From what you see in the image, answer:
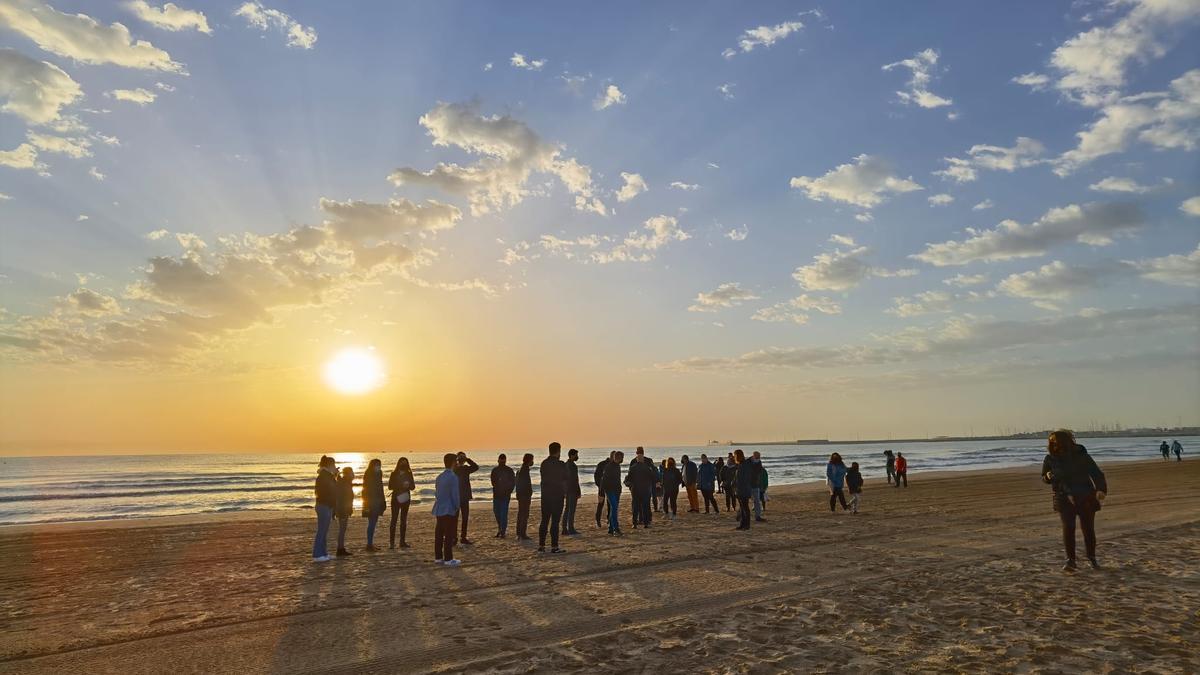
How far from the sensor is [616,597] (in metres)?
8.36

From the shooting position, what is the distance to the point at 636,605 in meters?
7.86

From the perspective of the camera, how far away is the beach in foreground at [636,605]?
5.84 m

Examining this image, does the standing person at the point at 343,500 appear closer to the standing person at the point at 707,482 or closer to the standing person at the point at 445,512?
the standing person at the point at 445,512

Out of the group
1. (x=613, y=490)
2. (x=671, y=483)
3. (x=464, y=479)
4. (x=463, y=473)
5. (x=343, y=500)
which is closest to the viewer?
(x=343, y=500)

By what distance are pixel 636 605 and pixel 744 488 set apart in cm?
907

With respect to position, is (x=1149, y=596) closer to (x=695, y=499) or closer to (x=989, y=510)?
(x=989, y=510)

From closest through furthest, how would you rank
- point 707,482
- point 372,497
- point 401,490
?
point 372,497 → point 401,490 → point 707,482

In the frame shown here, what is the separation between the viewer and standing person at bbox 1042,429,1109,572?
9.23 meters

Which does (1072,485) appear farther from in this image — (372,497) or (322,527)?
(322,527)

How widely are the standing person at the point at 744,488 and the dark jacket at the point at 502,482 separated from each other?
226 inches

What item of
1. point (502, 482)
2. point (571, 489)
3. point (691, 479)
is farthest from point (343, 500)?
point (691, 479)

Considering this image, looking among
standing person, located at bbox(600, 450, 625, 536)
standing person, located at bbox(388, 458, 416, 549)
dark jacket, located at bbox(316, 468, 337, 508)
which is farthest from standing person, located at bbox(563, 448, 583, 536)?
dark jacket, located at bbox(316, 468, 337, 508)

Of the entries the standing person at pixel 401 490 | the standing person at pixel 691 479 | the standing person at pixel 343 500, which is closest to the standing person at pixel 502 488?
the standing person at pixel 401 490

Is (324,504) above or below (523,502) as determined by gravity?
above
